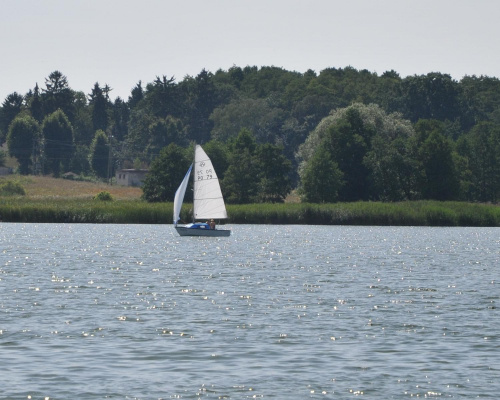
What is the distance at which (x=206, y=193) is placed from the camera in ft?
298

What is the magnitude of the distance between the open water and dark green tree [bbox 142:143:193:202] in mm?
72613

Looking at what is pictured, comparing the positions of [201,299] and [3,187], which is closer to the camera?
[201,299]

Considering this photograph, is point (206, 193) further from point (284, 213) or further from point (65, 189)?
point (65, 189)

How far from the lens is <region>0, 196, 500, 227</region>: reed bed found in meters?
107

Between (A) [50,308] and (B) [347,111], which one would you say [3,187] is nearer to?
(B) [347,111]

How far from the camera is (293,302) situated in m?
37.8

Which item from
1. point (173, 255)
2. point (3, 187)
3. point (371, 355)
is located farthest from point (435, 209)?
point (371, 355)

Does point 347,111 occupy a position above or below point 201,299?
→ above

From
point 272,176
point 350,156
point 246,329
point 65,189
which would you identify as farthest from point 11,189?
point 246,329

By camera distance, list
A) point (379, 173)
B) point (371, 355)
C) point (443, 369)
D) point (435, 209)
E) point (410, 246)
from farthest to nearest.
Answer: point (379, 173)
point (435, 209)
point (410, 246)
point (371, 355)
point (443, 369)

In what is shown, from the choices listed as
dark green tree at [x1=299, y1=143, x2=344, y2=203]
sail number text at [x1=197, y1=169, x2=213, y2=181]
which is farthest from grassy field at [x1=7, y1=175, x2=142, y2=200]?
sail number text at [x1=197, y1=169, x2=213, y2=181]

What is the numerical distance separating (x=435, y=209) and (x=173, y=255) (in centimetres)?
5427

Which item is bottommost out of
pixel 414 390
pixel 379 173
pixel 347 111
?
pixel 414 390

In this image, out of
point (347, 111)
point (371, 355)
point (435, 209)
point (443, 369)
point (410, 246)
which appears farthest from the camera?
point (347, 111)
